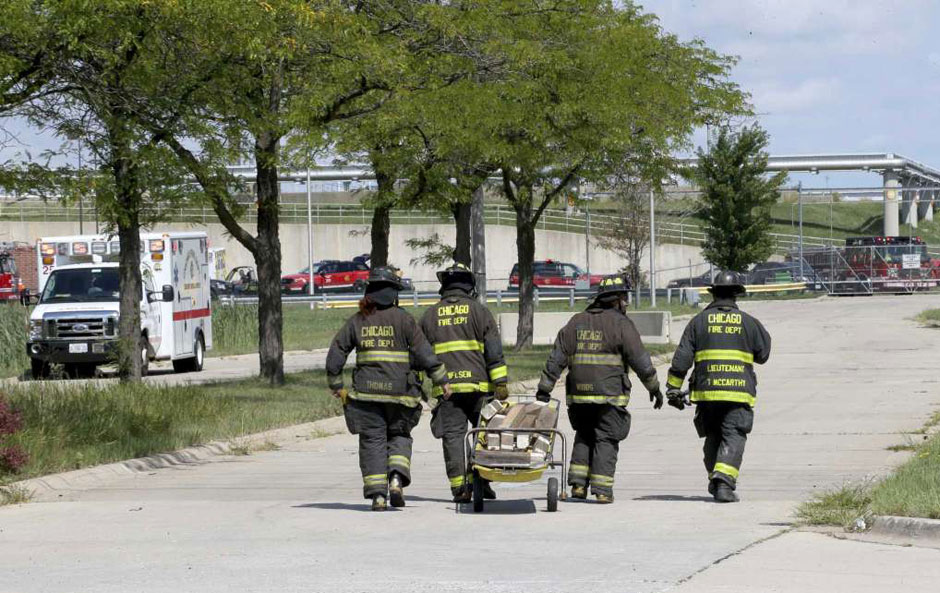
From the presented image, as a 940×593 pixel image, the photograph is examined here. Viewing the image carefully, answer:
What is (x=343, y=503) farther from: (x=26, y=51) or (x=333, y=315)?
(x=333, y=315)

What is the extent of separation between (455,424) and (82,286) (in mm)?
18669

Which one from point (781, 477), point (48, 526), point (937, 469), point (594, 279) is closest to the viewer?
point (48, 526)

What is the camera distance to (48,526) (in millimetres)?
10586

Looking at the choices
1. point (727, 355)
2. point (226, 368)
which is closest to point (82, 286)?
point (226, 368)

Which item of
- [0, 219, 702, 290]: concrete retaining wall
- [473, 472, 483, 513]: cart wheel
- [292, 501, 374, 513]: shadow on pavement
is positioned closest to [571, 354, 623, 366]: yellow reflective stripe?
[473, 472, 483, 513]: cart wheel

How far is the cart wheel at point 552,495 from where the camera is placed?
10.8 m

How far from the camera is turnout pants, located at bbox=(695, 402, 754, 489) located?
1139 cm

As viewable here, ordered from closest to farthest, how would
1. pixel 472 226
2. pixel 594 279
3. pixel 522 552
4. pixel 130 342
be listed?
pixel 522 552
pixel 130 342
pixel 472 226
pixel 594 279

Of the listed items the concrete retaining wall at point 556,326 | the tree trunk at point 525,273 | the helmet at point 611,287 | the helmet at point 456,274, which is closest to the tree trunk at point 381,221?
the tree trunk at point 525,273

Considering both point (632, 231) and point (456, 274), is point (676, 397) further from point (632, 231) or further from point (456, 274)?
point (632, 231)

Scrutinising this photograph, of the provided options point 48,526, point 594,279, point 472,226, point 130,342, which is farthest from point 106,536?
point 594,279

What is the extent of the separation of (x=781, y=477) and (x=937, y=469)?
1.97 meters

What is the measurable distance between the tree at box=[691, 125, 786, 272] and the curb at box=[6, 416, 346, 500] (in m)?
45.2

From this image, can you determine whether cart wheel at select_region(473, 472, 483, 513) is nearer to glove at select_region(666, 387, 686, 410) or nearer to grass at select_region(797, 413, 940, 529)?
glove at select_region(666, 387, 686, 410)
